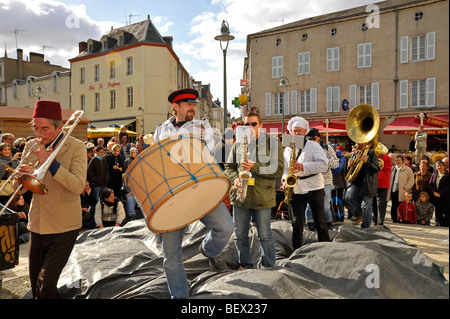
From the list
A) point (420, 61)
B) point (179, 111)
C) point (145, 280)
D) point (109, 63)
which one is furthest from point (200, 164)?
point (109, 63)

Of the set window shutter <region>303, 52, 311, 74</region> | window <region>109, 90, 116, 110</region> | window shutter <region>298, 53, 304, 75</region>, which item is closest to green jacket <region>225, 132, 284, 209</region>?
window shutter <region>303, 52, 311, 74</region>

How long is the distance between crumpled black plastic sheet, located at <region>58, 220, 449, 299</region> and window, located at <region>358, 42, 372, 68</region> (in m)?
24.7

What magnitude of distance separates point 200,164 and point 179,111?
739 millimetres

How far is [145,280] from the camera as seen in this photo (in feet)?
13.2

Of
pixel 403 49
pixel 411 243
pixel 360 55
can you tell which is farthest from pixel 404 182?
pixel 360 55

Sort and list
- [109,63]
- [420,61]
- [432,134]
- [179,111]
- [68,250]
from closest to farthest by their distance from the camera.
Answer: [68,250] < [179,111] < [432,134] < [420,61] < [109,63]

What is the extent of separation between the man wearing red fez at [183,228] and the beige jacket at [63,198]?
2.44 ft

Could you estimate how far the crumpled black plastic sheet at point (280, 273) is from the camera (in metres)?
3.23

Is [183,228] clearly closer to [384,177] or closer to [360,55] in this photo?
[384,177]

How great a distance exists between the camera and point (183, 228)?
344cm

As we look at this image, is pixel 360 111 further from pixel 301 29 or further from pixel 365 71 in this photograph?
pixel 301 29

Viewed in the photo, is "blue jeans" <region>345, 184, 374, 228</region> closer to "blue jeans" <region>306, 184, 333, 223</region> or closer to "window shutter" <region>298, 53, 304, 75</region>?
"blue jeans" <region>306, 184, 333, 223</region>

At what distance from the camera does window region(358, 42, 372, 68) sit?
26.9 m

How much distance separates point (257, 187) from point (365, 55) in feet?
86.5
